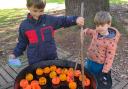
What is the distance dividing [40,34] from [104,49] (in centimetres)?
77

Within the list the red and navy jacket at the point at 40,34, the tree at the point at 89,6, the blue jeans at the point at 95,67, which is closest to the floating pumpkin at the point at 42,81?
the red and navy jacket at the point at 40,34

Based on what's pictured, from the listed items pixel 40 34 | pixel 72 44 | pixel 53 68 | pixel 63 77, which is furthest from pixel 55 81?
pixel 72 44

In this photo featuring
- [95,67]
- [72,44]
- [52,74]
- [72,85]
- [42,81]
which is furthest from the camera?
[72,44]

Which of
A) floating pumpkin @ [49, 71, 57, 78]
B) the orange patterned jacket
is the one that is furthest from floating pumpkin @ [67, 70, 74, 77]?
the orange patterned jacket

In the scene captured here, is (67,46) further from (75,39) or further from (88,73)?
(88,73)

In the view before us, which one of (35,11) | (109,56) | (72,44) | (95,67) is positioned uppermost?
(35,11)

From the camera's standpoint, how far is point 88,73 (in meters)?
3.15

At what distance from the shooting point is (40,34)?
3443mm

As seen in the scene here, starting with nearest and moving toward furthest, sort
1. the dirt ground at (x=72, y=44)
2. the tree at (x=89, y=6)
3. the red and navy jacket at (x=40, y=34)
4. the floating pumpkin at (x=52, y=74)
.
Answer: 1. the floating pumpkin at (x=52, y=74)
2. the red and navy jacket at (x=40, y=34)
3. the dirt ground at (x=72, y=44)
4. the tree at (x=89, y=6)

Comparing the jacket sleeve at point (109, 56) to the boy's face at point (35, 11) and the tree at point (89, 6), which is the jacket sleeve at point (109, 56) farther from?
the tree at point (89, 6)

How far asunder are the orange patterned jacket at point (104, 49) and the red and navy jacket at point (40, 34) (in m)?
0.35

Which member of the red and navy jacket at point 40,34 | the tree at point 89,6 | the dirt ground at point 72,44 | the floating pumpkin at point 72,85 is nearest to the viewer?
the floating pumpkin at point 72,85

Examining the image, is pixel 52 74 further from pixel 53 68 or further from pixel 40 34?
pixel 40 34

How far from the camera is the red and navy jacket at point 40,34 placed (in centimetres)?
342
